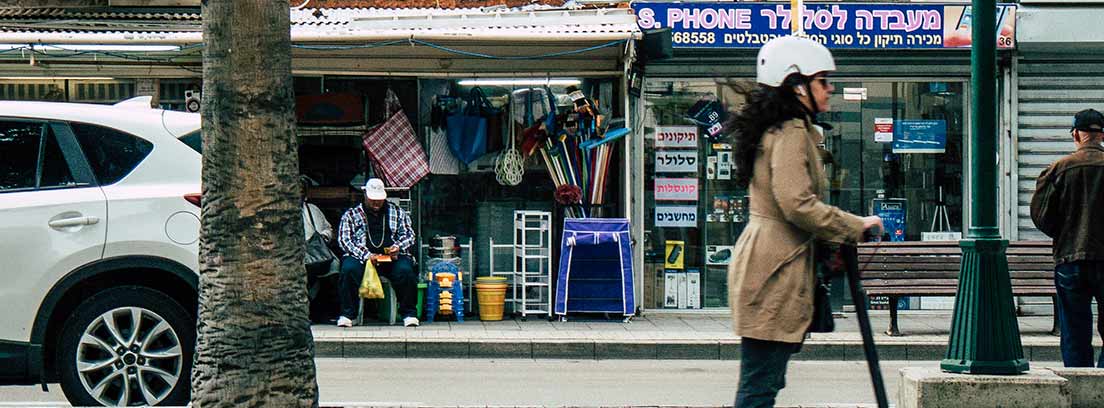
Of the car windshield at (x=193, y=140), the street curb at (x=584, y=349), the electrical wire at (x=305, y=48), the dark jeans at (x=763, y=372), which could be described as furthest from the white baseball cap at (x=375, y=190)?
the dark jeans at (x=763, y=372)

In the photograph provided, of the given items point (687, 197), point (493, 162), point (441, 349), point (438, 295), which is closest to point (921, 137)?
point (687, 197)

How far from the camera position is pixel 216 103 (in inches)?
223

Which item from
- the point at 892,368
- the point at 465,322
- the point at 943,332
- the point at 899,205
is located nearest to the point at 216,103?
the point at 892,368

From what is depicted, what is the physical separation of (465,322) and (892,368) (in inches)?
173

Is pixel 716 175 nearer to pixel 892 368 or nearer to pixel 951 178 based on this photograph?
pixel 951 178

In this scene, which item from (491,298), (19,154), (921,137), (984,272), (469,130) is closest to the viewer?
(984,272)

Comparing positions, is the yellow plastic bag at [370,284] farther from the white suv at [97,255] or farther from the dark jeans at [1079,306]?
the dark jeans at [1079,306]

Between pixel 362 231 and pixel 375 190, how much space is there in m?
0.43

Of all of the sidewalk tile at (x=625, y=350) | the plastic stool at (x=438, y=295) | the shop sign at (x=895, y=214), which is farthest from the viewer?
the shop sign at (x=895, y=214)

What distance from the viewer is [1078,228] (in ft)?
27.9

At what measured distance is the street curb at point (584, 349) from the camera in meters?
11.9

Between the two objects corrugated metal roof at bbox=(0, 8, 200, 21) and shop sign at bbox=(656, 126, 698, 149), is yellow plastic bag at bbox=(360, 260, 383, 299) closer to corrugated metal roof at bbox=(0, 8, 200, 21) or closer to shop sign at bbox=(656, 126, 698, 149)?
corrugated metal roof at bbox=(0, 8, 200, 21)

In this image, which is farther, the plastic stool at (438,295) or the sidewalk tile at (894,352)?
the plastic stool at (438,295)

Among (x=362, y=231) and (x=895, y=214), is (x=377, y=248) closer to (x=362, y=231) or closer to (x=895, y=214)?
(x=362, y=231)
